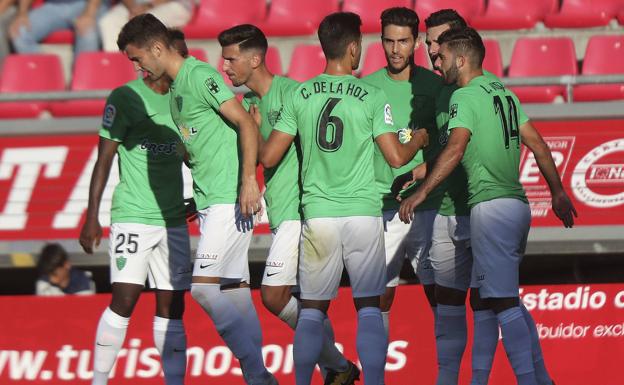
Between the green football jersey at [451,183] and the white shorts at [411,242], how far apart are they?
0.21 meters

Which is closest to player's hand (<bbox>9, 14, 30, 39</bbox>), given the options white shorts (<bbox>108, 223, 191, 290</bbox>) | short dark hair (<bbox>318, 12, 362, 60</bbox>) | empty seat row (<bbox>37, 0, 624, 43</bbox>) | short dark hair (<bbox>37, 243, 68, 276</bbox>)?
empty seat row (<bbox>37, 0, 624, 43</bbox>)

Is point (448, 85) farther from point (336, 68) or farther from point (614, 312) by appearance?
point (614, 312)

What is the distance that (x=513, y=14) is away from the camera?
12.3 m

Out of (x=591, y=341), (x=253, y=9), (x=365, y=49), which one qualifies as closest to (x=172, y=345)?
(x=591, y=341)

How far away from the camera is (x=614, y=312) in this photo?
872 centimetres

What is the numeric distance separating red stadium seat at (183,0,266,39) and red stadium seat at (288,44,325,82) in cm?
142

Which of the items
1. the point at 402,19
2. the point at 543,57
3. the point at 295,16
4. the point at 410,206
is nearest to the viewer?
the point at 410,206

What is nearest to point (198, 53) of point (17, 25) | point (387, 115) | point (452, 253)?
point (17, 25)

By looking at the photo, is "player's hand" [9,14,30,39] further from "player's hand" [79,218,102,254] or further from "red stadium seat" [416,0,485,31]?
"player's hand" [79,218,102,254]

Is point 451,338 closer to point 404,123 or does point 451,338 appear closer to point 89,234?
point 404,123

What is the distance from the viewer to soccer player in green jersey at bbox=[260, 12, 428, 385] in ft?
22.1

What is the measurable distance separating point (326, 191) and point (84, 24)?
6715 mm

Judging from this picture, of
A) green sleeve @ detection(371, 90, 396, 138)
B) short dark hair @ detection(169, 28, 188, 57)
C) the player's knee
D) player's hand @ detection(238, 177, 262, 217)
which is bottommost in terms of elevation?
the player's knee

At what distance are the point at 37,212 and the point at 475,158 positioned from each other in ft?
13.9
